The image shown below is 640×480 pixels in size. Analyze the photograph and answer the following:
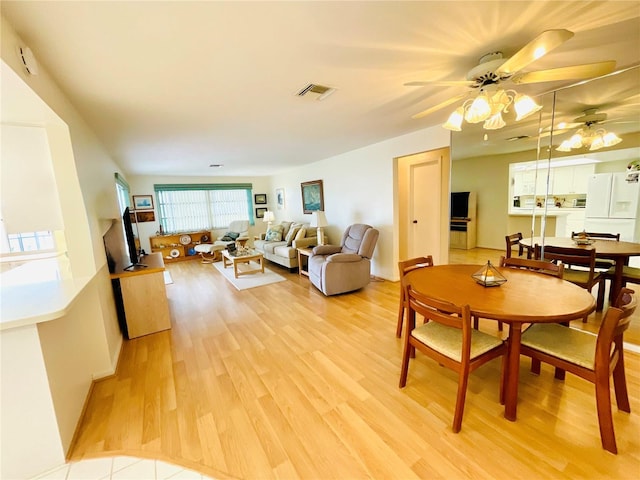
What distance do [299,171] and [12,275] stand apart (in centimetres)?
523

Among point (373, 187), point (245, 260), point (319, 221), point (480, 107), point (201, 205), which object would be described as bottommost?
point (245, 260)

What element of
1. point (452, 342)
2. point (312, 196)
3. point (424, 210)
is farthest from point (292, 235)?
point (452, 342)

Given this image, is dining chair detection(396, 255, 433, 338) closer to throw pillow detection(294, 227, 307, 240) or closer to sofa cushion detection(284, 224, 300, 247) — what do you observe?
throw pillow detection(294, 227, 307, 240)

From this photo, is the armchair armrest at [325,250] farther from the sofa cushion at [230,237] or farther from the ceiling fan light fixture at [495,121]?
the sofa cushion at [230,237]

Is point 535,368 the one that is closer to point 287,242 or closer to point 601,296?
point 601,296

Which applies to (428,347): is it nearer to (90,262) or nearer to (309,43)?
(309,43)

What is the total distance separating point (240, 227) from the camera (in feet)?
23.3

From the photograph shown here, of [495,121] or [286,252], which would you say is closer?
[495,121]

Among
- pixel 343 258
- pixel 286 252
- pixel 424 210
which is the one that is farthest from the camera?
pixel 286 252

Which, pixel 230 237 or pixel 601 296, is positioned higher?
pixel 230 237

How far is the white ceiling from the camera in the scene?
1.24 meters

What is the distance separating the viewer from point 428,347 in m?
1.73

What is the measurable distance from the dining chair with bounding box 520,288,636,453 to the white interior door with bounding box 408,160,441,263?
2.45 meters

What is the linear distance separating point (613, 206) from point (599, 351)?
1.98 m
